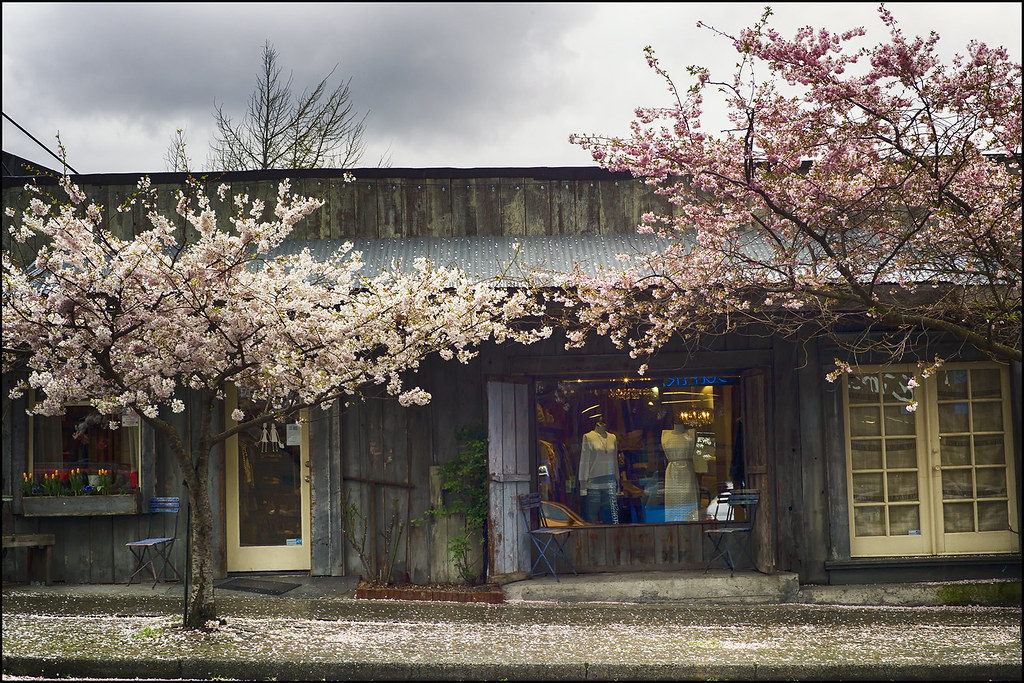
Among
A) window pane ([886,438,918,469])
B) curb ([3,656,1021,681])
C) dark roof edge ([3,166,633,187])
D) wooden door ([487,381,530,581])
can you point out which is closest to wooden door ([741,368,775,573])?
window pane ([886,438,918,469])

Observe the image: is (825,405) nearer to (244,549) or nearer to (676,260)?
(676,260)

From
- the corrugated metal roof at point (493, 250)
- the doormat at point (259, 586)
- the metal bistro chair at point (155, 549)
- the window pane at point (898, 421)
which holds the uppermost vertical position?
the corrugated metal roof at point (493, 250)

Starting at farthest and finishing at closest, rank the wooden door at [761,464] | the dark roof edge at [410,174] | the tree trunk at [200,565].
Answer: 1. the dark roof edge at [410,174]
2. the wooden door at [761,464]
3. the tree trunk at [200,565]

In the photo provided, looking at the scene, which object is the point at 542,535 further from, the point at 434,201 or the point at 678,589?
the point at 434,201

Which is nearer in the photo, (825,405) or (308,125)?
(825,405)

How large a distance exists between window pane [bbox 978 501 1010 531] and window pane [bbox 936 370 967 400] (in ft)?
3.73

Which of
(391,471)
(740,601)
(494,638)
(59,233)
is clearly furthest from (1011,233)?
(59,233)

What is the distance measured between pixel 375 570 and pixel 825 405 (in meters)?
4.91

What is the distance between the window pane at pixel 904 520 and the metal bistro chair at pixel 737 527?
1.38m

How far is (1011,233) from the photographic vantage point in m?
6.91

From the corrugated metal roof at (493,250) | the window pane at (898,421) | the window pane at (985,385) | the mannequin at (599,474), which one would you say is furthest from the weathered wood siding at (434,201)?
the window pane at (985,385)

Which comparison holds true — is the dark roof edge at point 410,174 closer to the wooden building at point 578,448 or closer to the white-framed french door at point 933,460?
the wooden building at point 578,448

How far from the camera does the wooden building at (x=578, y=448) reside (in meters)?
9.39

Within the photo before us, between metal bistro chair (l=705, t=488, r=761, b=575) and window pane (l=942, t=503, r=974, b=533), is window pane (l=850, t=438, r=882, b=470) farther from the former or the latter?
metal bistro chair (l=705, t=488, r=761, b=575)
